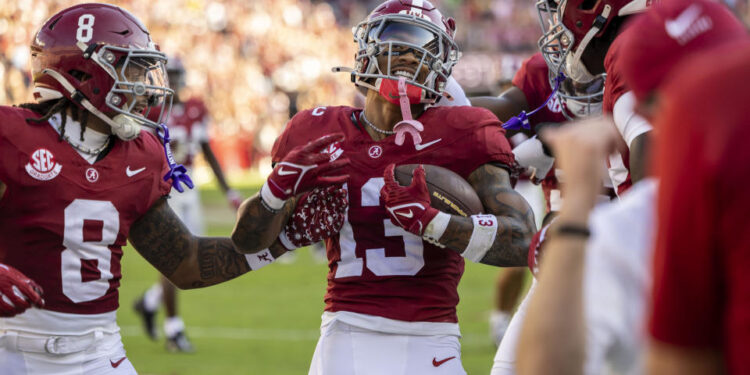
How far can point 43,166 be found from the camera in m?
3.06

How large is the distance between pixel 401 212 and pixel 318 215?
1.09ft

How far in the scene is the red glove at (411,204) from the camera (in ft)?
9.58

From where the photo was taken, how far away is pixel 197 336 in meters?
7.92

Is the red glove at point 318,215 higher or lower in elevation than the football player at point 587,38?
lower

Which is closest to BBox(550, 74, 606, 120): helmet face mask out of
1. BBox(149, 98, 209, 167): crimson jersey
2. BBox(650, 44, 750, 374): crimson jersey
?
BBox(650, 44, 750, 374): crimson jersey

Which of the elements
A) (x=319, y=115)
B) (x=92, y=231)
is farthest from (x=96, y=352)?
(x=319, y=115)

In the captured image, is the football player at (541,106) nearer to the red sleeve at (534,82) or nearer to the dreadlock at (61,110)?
the red sleeve at (534,82)

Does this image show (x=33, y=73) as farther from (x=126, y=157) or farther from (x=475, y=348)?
(x=475, y=348)

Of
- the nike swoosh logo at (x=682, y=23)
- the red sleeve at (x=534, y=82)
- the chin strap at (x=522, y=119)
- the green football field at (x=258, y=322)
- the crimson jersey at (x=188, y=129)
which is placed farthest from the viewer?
the crimson jersey at (x=188, y=129)

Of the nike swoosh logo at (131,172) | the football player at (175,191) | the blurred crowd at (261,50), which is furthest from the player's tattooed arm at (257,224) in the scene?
the blurred crowd at (261,50)

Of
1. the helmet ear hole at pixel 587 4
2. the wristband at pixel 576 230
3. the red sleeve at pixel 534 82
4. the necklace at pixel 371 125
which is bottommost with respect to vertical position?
the wristband at pixel 576 230

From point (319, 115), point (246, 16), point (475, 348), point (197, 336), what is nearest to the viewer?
point (319, 115)

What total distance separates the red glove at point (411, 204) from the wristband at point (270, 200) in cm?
Result: 33

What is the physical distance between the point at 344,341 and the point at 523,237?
68cm
